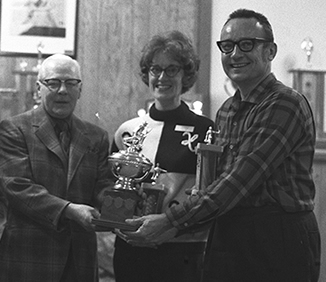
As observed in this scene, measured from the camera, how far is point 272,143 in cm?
228

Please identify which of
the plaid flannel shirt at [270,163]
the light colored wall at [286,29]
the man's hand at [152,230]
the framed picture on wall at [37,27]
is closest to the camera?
the plaid flannel shirt at [270,163]

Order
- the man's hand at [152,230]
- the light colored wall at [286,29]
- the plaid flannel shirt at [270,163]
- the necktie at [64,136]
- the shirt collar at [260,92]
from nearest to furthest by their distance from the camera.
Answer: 1. the plaid flannel shirt at [270,163]
2. the shirt collar at [260,92]
3. the man's hand at [152,230]
4. the necktie at [64,136]
5. the light colored wall at [286,29]

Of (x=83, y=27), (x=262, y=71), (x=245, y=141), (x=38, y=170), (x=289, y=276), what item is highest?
(x=83, y=27)

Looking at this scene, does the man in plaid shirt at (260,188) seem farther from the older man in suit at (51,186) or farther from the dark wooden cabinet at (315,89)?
the dark wooden cabinet at (315,89)

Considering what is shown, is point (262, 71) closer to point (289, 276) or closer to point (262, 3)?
point (289, 276)

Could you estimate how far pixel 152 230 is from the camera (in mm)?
2553

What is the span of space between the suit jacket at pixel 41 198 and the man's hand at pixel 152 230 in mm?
321

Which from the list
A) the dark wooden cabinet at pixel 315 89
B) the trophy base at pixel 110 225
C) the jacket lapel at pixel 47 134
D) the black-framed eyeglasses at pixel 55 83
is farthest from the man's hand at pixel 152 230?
the dark wooden cabinet at pixel 315 89

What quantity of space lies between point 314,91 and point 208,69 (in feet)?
2.38

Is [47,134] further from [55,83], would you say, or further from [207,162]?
[207,162]

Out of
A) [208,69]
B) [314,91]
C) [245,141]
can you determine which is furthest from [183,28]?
[245,141]

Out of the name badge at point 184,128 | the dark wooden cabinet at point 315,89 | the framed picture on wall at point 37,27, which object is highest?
the framed picture on wall at point 37,27

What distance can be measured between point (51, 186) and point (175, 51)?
790 millimetres

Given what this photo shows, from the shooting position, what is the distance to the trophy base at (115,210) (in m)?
2.62
